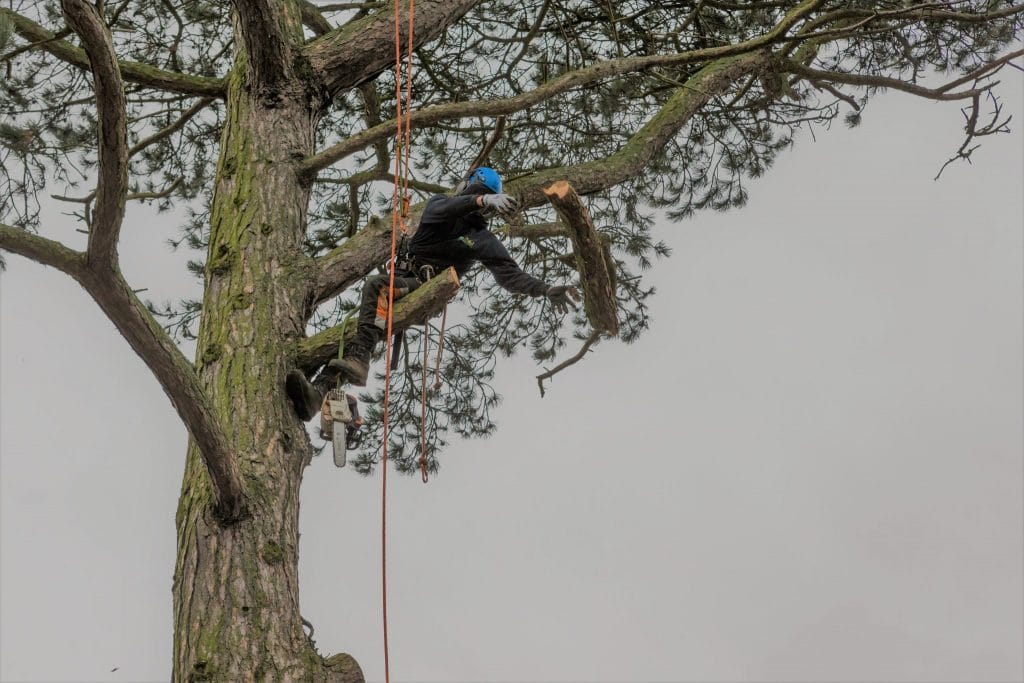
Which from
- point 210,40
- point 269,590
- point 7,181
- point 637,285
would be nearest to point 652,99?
point 637,285

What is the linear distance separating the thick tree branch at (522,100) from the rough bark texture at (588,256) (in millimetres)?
707

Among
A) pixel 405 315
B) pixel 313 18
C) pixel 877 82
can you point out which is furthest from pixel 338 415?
pixel 877 82

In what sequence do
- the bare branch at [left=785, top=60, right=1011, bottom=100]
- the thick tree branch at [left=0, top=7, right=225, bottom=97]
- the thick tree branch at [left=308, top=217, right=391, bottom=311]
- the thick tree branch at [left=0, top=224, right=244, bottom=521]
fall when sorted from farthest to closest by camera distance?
the bare branch at [left=785, top=60, right=1011, bottom=100], the thick tree branch at [left=0, top=7, right=225, bottom=97], the thick tree branch at [left=308, top=217, right=391, bottom=311], the thick tree branch at [left=0, top=224, right=244, bottom=521]

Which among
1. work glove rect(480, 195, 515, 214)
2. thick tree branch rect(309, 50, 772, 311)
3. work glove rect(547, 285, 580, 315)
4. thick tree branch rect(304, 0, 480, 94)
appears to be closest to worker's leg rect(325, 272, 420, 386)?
thick tree branch rect(309, 50, 772, 311)

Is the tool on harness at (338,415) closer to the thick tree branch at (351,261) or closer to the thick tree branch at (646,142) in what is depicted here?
the thick tree branch at (351,261)

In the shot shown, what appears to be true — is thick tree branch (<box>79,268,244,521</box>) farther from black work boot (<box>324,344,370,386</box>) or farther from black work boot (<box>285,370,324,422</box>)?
black work boot (<box>324,344,370,386</box>)

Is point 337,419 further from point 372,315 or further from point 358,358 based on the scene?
point 372,315

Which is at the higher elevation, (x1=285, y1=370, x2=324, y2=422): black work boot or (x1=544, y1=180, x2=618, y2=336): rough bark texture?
(x1=544, y1=180, x2=618, y2=336): rough bark texture

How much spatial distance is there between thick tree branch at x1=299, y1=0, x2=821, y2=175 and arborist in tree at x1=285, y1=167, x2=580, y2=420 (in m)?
0.27

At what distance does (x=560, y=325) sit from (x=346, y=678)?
455cm

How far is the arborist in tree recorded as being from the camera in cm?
362

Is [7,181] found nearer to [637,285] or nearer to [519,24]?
[519,24]

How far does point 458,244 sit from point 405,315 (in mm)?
701

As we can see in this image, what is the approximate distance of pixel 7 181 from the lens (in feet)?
17.4
